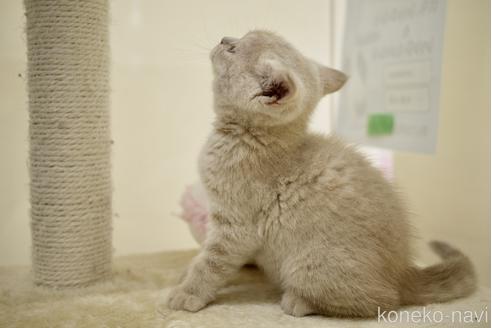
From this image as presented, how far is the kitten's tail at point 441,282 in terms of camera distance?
1.09m

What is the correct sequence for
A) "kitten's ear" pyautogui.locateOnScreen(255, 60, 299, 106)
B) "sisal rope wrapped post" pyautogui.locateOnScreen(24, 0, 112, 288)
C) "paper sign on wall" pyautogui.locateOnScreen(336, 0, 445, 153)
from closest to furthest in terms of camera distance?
"kitten's ear" pyautogui.locateOnScreen(255, 60, 299, 106) < "sisal rope wrapped post" pyautogui.locateOnScreen(24, 0, 112, 288) < "paper sign on wall" pyautogui.locateOnScreen(336, 0, 445, 153)

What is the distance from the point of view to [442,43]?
1.42 m

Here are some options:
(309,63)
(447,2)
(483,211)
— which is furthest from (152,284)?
(447,2)

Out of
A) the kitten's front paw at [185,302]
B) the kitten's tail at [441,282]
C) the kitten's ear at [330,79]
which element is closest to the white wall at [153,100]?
the kitten's ear at [330,79]

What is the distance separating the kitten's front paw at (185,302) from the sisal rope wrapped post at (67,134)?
12.2 inches

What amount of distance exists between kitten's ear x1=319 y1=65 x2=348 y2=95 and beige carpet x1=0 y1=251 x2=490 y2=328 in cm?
54

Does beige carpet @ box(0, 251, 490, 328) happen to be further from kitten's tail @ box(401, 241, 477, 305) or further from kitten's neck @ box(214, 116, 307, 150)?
kitten's neck @ box(214, 116, 307, 150)

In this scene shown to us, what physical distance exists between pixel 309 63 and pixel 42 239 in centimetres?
81

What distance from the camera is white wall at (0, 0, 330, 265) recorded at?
1316 millimetres

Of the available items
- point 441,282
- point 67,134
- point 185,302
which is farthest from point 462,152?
point 67,134

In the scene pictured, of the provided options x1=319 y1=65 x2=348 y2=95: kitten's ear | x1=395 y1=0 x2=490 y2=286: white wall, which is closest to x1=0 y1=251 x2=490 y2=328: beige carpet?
x1=395 y1=0 x2=490 y2=286: white wall

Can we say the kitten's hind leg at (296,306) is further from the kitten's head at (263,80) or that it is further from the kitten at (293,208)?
the kitten's head at (263,80)

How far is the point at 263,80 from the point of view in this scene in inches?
39.3

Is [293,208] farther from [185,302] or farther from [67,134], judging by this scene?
[67,134]
